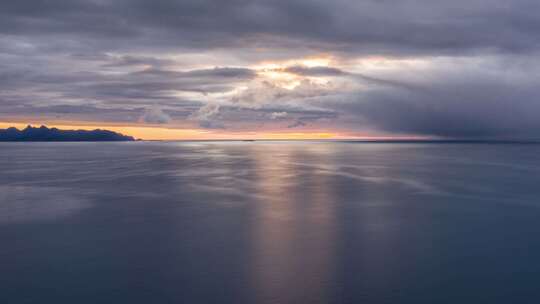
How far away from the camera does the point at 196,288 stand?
18.7 m

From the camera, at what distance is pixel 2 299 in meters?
17.5

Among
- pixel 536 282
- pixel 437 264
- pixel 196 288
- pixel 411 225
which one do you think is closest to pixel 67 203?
pixel 196 288

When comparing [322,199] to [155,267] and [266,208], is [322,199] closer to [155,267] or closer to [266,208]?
[266,208]

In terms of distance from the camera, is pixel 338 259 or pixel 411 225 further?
pixel 411 225

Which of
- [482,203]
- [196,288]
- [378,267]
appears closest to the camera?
[196,288]

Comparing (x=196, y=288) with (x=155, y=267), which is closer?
(x=196, y=288)

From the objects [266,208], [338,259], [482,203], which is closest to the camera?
[338,259]

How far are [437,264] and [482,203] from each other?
23.3 meters

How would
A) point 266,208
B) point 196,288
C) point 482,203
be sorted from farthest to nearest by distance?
point 482,203 < point 266,208 < point 196,288

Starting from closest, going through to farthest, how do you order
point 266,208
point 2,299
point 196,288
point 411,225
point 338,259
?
point 2,299
point 196,288
point 338,259
point 411,225
point 266,208

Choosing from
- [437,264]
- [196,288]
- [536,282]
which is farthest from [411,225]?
[196,288]

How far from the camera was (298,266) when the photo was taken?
843 inches

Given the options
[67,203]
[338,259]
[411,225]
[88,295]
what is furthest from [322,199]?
[88,295]

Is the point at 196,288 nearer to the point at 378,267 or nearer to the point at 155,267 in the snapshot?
the point at 155,267
